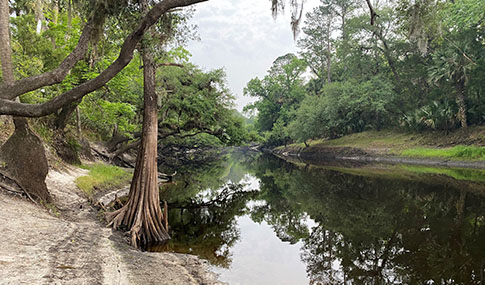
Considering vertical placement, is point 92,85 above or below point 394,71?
below

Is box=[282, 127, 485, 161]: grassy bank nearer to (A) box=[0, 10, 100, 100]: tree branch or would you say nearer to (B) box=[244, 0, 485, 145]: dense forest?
(B) box=[244, 0, 485, 145]: dense forest

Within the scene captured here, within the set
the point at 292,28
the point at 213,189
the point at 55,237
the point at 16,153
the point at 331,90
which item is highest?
the point at 331,90

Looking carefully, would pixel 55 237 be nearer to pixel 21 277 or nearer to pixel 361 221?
pixel 21 277

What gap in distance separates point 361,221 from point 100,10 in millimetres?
10542

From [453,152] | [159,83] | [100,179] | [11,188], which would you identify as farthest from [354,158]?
[11,188]

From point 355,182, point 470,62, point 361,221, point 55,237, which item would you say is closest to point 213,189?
point 355,182

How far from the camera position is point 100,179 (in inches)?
619

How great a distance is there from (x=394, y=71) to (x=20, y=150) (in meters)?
45.5

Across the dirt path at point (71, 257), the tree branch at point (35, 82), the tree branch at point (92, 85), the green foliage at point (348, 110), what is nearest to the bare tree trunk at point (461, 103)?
the green foliage at point (348, 110)

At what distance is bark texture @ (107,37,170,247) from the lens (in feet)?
29.3

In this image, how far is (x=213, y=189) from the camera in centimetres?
2050

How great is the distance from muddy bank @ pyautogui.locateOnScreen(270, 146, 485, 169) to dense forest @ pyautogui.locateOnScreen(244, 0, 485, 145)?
3.67 metres

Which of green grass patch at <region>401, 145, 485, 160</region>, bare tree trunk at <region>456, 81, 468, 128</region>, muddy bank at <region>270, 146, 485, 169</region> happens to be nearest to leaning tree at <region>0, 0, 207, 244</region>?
muddy bank at <region>270, 146, 485, 169</region>

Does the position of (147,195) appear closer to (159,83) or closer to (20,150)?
(20,150)
